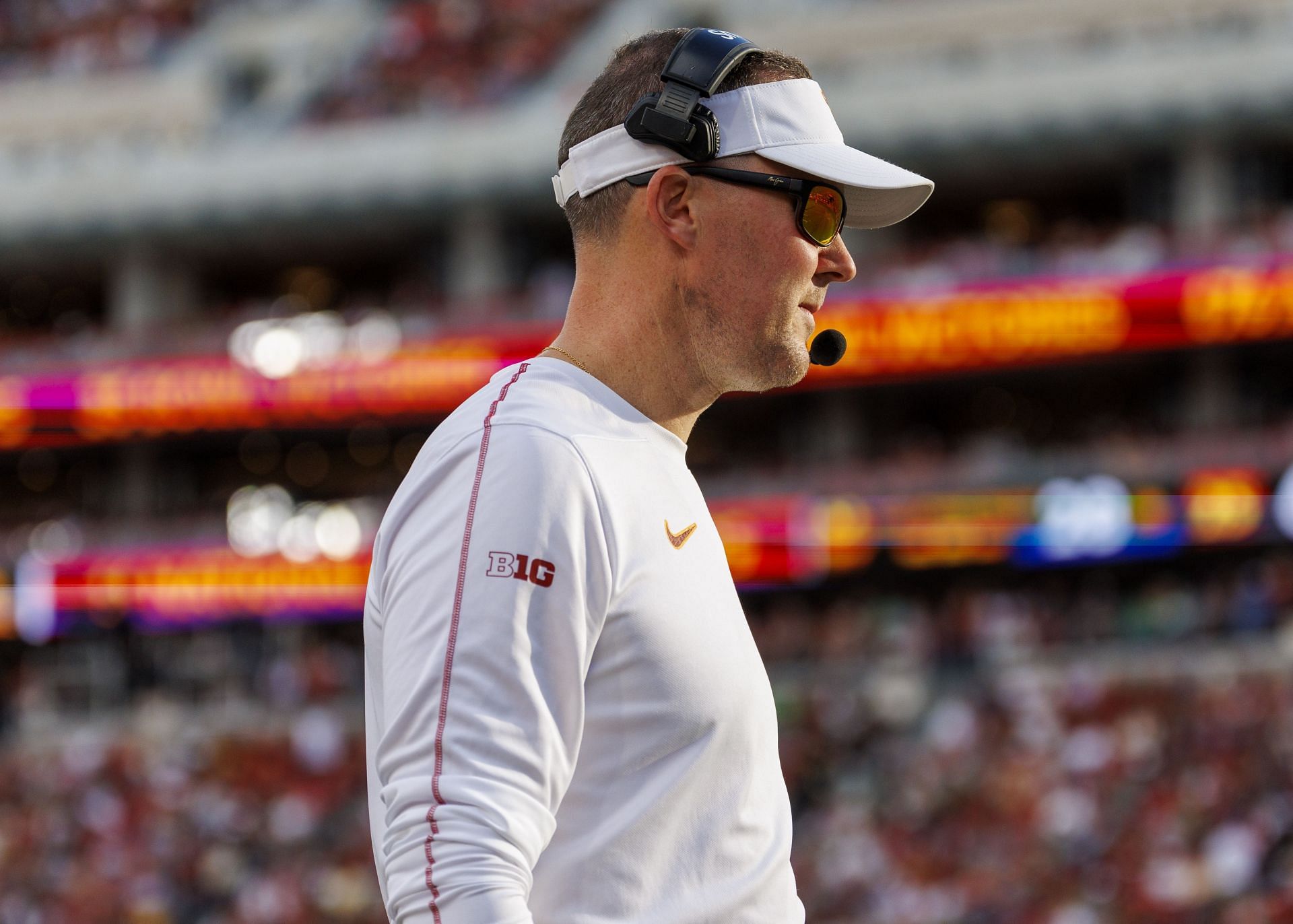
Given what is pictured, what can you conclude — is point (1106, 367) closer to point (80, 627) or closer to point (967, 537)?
point (967, 537)

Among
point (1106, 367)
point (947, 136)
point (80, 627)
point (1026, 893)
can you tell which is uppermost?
point (947, 136)

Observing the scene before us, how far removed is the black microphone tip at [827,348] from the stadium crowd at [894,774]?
439 inches

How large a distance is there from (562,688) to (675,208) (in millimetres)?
527

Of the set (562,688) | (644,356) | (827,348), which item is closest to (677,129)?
(644,356)

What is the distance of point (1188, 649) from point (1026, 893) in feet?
19.6

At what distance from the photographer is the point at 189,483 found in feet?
97.1

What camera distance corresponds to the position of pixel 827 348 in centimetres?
207

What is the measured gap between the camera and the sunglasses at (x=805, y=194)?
1.83 metres

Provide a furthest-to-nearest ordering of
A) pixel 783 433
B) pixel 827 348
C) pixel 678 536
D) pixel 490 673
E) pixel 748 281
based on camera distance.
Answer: pixel 783 433
pixel 827 348
pixel 748 281
pixel 678 536
pixel 490 673

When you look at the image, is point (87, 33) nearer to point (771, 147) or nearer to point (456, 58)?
point (456, 58)

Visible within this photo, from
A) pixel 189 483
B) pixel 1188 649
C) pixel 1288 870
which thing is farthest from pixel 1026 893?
pixel 189 483

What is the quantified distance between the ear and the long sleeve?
0.99 feet

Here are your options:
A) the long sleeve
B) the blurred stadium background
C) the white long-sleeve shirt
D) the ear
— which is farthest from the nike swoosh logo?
the blurred stadium background

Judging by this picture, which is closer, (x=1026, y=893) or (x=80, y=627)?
(x=1026, y=893)
